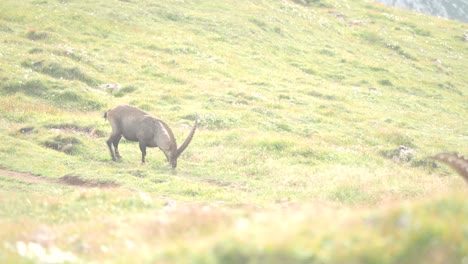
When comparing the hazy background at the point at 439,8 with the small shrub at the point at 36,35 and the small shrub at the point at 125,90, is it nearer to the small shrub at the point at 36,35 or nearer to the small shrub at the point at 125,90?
the small shrub at the point at 36,35

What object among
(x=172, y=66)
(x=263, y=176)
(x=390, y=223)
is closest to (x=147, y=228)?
(x=390, y=223)

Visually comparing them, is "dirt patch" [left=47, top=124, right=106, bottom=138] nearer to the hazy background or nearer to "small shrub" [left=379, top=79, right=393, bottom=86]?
"small shrub" [left=379, top=79, right=393, bottom=86]

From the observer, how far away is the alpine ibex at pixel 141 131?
22.6 m

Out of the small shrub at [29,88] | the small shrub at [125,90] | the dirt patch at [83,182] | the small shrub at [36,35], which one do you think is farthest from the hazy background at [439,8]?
the dirt patch at [83,182]

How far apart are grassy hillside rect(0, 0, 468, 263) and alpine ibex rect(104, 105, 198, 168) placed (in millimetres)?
894

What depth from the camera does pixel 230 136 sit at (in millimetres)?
26312

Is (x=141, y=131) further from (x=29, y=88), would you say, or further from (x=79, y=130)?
(x=29, y=88)

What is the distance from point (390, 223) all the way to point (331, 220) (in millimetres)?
700

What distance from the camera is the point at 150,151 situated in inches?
1003

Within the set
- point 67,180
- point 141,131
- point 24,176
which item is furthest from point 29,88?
point 67,180

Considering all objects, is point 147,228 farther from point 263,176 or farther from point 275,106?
point 275,106

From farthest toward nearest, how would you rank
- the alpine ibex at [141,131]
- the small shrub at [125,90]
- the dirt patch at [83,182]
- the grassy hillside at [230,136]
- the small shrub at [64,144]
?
the small shrub at [125,90] → the small shrub at [64,144] → the alpine ibex at [141,131] → the dirt patch at [83,182] → the grassy hillside at [230,136]

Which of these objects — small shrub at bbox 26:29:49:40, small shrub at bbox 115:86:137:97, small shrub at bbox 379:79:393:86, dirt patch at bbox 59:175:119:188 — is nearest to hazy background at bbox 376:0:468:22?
small shrub at bbox 379:79:393:86

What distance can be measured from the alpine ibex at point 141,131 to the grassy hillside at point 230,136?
0.89m
